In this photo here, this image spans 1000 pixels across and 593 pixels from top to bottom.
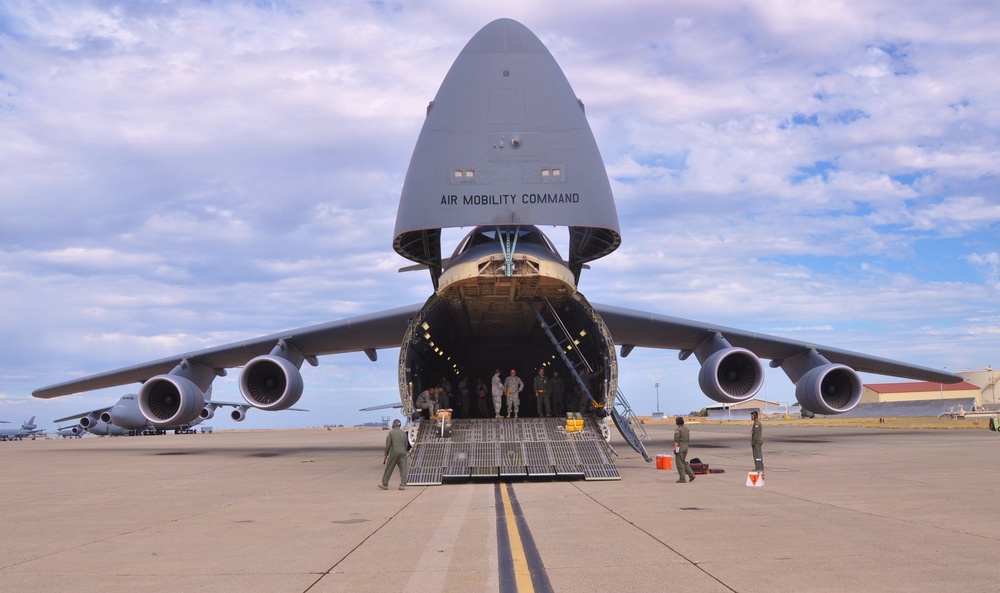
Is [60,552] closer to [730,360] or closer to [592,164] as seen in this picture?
[592,164]

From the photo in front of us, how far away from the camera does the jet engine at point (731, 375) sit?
17812 millimetres

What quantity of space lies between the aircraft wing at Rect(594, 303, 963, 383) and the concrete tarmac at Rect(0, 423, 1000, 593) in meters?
5.90

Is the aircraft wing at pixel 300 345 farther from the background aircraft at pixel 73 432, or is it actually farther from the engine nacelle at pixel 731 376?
the background aircraft at pixel 73 432

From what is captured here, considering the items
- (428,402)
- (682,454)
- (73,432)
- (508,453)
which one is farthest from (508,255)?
(73,432)

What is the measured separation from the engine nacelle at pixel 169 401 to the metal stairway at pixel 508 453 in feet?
26.7

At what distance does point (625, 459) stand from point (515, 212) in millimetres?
7204

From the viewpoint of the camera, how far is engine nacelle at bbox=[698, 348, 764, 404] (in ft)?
58.4

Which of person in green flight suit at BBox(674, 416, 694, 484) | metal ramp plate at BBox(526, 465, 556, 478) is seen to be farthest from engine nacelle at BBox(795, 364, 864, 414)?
metal ramp plate at BBox(526, 465, 556, 478)

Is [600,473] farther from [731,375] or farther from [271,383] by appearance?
[271,383]

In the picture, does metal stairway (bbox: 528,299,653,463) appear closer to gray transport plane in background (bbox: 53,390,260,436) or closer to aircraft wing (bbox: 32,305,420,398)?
aircraft wing (bbox: 32,305,420,398)

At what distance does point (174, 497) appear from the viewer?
1156cm

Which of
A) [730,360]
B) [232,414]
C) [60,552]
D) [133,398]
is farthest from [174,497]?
[232,414]

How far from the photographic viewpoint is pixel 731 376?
18609 mm

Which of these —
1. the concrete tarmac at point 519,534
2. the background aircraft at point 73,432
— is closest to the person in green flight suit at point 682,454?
the concrete tarmac at point 519,534
